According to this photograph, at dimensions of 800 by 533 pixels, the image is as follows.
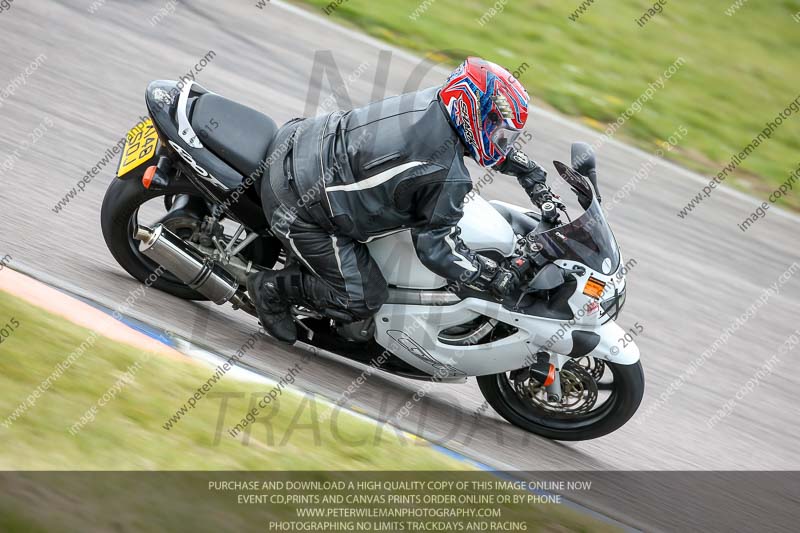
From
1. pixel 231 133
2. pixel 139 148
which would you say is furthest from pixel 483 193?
pixel 139 148

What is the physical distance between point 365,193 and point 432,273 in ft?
2.40

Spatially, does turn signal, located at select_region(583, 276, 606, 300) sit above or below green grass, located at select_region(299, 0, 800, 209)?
above

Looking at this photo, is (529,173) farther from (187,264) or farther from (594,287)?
(187,264)

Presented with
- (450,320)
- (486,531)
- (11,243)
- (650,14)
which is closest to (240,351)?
(450,320)

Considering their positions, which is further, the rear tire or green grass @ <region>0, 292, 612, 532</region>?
the rear tire

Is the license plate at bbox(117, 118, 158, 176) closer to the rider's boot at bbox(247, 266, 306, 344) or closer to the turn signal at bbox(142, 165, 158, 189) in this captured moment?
the turn signal at bbox(142, 165, 158, 189)

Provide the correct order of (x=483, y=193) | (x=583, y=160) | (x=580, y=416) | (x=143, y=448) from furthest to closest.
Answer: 1. (x=483, y=193)
2. (x=580, y=416)
3. (x=583, y=160)
4. (x=143, y=448)

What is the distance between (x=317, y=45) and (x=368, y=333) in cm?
534

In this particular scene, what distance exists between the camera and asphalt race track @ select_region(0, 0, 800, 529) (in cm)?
564

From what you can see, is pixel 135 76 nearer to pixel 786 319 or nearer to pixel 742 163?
pixel 786 319

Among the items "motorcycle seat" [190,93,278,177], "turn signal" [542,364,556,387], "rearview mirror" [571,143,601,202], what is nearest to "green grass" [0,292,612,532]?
"turn signal" [542,364,556,387]

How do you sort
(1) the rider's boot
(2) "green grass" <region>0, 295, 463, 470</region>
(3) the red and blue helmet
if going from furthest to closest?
(1) the rider's boot
(3) the red and blue helmet
(2) "green grass" <region>0, 295, 463, 470</region>

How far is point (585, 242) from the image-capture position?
495 centimetres

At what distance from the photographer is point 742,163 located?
→ 10711 mm
